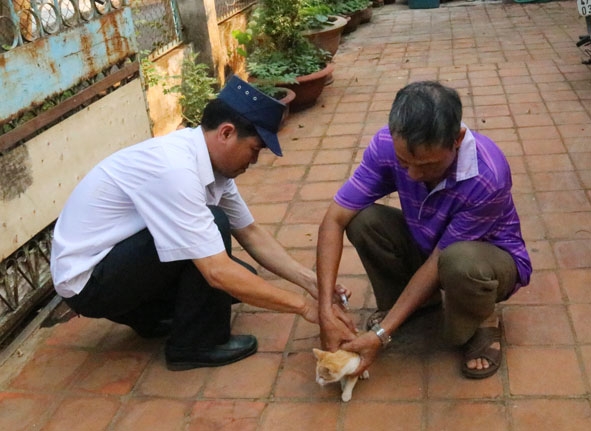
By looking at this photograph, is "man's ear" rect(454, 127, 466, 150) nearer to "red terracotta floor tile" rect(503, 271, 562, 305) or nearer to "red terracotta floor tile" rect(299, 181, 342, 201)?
"red terracotta floor tile" rect(503, 271, 562, 305)

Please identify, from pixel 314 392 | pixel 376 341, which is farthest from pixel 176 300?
pixel 376 341

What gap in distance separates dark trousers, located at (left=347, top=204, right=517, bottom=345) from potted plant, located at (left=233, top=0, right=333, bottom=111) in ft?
10.5

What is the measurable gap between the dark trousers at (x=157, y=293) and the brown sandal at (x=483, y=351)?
0.94 meters

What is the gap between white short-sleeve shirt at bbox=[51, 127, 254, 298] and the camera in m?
2.28

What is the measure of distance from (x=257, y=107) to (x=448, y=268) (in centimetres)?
85

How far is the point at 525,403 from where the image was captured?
232 cm

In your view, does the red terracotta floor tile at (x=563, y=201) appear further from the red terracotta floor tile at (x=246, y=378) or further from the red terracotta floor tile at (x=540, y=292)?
the red terracotta floor tile at (x=246, y=378)

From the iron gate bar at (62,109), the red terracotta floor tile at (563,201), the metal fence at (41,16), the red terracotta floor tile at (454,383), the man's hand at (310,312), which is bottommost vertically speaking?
the red terracotta floor tile at (563,201)

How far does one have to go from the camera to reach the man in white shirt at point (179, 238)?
2.30m

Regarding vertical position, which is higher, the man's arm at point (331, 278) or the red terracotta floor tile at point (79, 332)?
the man's arm at point (331, 278)

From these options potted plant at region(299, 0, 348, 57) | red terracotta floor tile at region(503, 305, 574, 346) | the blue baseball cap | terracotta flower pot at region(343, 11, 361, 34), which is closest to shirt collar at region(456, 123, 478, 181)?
the blue baseball cap

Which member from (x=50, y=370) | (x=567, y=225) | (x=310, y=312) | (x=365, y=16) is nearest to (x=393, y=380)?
(x=310, y=312)

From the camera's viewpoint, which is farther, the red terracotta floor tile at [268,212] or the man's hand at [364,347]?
the red terracotta floor tile at [268,212]

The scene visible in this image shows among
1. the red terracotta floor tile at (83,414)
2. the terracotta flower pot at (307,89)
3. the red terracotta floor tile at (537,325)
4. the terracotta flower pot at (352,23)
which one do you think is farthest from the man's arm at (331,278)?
the terracotta flower pot at (352,23)
